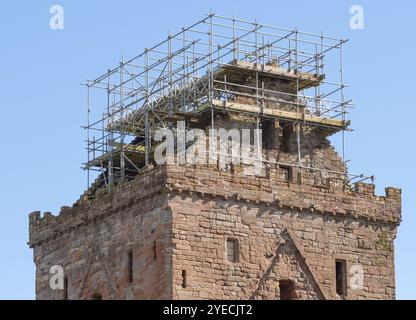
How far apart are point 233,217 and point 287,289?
3.69 metres

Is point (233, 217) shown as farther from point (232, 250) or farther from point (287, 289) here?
point (287, 289)

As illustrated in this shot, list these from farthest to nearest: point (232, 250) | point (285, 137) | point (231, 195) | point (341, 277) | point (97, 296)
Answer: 1. point (285, 137)
2. point (341, 277)
3. point (97, 296)
4. point (231, 195)
5. point (232, 250)

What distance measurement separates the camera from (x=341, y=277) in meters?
84.2

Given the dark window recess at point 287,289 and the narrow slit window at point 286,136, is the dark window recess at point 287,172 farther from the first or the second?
Result: the dark window recess at point 287,289

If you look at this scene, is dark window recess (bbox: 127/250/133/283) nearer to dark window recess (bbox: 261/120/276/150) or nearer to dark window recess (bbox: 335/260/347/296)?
dark window recess (bbox: 261/120/276/150)

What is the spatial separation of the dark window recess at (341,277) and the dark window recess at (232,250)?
492 centimetres

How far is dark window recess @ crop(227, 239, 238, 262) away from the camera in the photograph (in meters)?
81.4

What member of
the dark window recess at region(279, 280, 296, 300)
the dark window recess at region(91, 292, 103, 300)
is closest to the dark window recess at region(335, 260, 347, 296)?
the dark window recess at region(279, 280, 296, 300)

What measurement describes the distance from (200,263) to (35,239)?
36.1ft

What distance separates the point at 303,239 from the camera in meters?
83.2

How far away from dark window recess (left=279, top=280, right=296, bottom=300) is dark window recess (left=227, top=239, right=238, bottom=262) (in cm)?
236

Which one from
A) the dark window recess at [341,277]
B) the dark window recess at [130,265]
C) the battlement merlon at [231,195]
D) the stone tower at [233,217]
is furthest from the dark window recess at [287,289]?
the dark window recess at [130,265]

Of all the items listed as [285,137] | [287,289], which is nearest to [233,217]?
[287,289]
